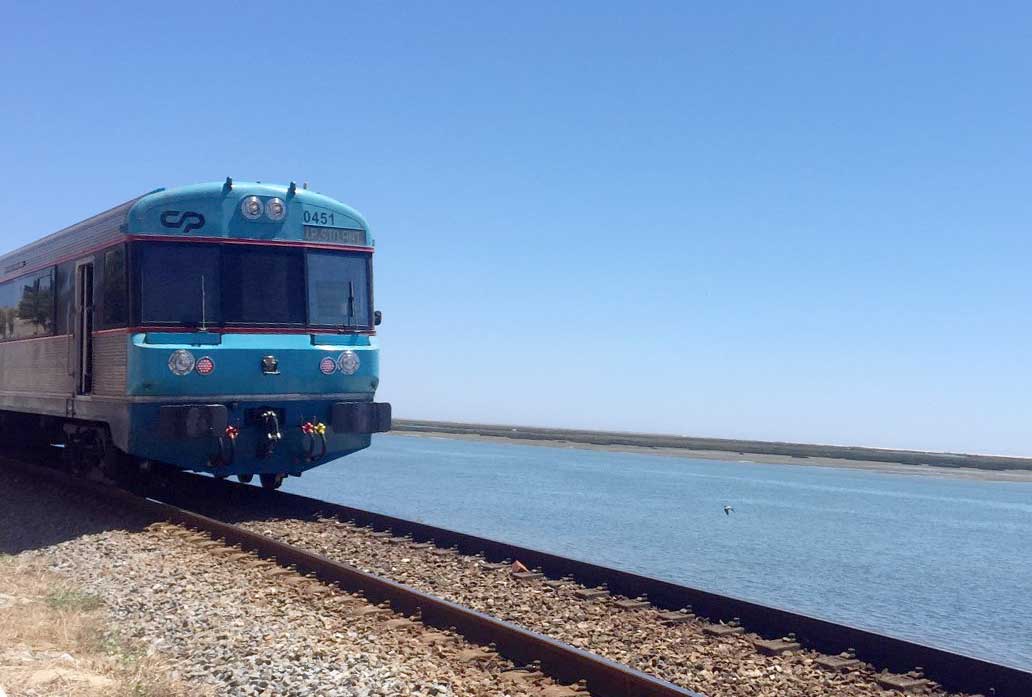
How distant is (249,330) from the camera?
1141cm

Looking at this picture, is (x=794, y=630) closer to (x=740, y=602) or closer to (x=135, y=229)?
(x=740, y=602)

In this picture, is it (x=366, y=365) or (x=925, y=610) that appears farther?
(x=925, y=610)

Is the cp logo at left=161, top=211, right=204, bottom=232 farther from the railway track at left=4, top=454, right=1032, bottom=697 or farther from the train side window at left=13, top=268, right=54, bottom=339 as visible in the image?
the train side window at left=13, top=268, right=54, bottom=339

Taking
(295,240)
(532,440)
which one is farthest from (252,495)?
(532,440)

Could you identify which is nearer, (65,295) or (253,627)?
(253,627)

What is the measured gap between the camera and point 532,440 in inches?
3236

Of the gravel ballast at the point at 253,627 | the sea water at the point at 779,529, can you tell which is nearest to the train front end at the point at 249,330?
the gravel ballast at the point at 253,627

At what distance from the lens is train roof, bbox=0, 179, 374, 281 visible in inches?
440

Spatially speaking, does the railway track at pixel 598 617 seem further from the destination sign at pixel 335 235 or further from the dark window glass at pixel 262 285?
the destination sign at pixel 335 235

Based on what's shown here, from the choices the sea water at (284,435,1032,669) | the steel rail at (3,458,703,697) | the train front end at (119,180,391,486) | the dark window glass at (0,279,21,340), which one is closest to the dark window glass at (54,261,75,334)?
the dark window glass at (0,279,21,340)

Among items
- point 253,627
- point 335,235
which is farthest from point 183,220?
point 253,627

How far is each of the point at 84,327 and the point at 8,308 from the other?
4279 millimetres

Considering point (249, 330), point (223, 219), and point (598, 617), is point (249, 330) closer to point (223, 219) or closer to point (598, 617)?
point (223, 219)

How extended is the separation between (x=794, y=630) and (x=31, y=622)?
5153mm
